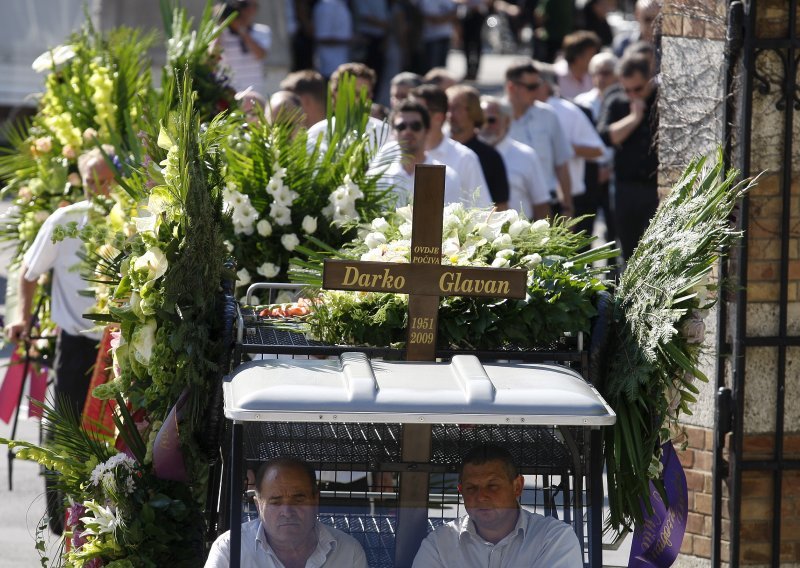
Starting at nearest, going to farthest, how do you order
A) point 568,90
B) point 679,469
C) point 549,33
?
1. point 679,469
2. point 568,90
3. point 549,33

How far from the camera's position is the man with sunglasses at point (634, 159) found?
9.77m

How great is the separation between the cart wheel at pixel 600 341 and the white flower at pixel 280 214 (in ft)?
6.48

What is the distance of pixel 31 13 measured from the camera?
15.7m

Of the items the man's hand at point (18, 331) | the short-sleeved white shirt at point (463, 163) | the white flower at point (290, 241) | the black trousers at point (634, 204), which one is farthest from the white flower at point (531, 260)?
the black trousers at point (634, 204)

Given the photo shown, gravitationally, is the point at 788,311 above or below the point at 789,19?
below

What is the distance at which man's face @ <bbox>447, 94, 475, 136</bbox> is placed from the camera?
874 centimetres

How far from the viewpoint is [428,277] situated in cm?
396

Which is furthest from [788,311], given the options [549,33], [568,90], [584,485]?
[549,33]

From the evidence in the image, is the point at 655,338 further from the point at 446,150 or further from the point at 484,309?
the point at 446,150

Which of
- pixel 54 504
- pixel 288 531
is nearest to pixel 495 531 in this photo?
pixel 288 531

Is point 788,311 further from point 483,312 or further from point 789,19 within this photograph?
point 483,312

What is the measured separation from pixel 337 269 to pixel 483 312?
0.56 meters

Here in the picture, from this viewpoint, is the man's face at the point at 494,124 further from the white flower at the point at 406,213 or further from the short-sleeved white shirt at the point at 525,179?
the white flower at the point at 406,213

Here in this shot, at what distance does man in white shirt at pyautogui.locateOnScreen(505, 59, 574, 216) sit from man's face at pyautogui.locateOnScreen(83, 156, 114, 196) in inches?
165
